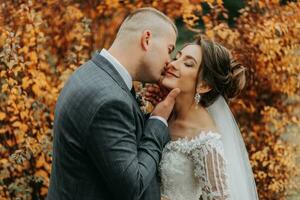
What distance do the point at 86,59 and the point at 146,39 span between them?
218cm

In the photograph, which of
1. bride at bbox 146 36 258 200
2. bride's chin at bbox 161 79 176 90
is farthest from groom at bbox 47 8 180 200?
bride at bbox 146 36 258 200

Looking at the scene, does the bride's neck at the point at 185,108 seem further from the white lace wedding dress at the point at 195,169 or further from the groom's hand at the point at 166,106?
the groom's hand at the point at 166,106

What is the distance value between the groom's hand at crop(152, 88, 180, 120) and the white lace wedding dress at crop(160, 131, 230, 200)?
351mm

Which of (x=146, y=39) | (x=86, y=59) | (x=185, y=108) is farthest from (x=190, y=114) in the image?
(x=86, y=59)

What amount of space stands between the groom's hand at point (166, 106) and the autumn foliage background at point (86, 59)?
5.23ft

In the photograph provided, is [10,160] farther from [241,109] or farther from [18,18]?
[241,109]

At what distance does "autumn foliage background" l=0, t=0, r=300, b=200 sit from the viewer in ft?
15.1

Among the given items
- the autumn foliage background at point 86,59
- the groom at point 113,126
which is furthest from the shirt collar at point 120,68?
the autumn foliage background at point 86,59

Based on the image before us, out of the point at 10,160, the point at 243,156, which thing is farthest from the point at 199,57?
the point at 10,160

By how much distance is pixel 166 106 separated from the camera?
304cm

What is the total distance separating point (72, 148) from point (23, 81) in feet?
6.34

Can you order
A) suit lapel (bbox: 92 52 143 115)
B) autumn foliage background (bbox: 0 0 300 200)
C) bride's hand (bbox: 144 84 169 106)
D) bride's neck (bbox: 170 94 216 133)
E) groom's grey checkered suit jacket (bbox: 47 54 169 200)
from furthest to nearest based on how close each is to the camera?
autumn foliage background (bbox: 0 0 300 200) < bride's neck (bbox: 170 94 216 133) < bride's hand (bbox: 144 84 169 106) < suit lapel (bbox: 92 52 143 115) < groom's grey checkered suit jacket (bbox: 47 54 169 200)

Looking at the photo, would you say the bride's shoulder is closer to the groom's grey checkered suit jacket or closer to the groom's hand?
the groom's hand

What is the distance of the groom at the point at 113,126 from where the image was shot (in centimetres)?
258
